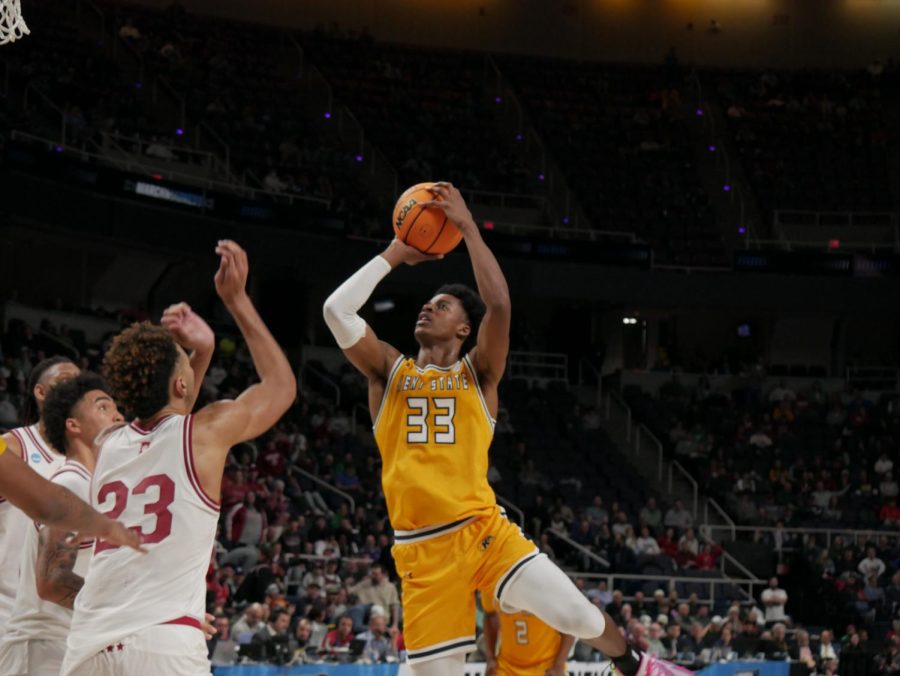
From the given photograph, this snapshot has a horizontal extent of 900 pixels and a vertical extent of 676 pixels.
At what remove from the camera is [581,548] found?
77.0 feet

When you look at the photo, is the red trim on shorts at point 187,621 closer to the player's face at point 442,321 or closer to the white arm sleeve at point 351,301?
the white arm sleeve at point 351,301

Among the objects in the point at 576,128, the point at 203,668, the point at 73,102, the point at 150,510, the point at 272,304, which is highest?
the point at 576,128

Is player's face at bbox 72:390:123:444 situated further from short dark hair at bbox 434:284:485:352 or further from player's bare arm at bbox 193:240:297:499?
short dark hair at bbox 434:284:485:352

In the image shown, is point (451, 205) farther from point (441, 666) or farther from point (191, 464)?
point (191, 464)

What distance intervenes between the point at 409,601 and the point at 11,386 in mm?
14295

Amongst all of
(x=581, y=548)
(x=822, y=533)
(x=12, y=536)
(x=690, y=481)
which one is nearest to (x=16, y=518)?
(x=12, y=536)

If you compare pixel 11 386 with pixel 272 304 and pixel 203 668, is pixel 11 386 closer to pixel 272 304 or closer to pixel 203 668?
pixel 272 304

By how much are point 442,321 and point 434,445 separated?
744 mm

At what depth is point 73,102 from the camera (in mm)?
26719

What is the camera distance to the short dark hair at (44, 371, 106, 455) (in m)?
5.89

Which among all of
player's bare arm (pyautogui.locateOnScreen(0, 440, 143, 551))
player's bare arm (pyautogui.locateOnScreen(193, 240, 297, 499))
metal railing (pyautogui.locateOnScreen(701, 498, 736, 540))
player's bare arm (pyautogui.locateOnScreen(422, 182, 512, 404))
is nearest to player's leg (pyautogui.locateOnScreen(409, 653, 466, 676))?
player's bare arm (pyautogui.locateOnScreen(422, 182, 512, 404))

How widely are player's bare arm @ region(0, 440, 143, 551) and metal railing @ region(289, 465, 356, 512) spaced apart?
18397 mm

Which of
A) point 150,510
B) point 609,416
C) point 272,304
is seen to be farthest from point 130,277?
point 150,510

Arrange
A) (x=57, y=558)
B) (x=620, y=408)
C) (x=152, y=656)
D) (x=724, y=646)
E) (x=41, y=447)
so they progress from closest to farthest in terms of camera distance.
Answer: (x=152, y=656)
(x=57, y=558)
(x=41, y=447)
(x=724, y=646)
(x=620, y=408)
